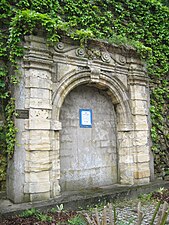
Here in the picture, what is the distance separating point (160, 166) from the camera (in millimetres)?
6102

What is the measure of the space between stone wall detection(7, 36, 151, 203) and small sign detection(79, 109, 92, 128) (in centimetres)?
11

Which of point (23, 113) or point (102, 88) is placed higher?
point (102, 88)

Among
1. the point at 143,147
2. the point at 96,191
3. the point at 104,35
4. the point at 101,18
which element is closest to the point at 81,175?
the point at 96,191

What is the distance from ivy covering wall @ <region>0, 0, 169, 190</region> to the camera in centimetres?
430

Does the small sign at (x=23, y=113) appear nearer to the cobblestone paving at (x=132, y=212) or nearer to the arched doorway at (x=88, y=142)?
the arched doorway at (x=88, y=142)

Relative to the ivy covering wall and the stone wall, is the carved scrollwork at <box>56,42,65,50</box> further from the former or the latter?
the ivy covering wall

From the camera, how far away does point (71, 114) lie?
16.8 feet

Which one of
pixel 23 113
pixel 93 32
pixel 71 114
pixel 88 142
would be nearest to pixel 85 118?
pixel 71 114

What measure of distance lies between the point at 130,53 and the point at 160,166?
9.85 feet

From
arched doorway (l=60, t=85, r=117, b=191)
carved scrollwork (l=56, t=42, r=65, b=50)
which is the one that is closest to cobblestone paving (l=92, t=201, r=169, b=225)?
arched doorway (l=60, t=85, r=117, b=191)

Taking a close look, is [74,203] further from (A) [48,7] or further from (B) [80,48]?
(A) [48,7]

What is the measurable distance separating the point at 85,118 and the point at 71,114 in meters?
0.36

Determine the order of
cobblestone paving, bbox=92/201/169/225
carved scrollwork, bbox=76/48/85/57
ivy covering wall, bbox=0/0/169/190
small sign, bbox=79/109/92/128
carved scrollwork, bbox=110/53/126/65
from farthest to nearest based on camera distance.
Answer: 1. carved scrollwork, bbox=110/53/126/65
2. small sign, bbox=79/109/92/128
3. carved scrollwork, bbox=76/48/85/57
4. ivy covering wall, bbox=0/0/169/190
5. cobblestone paving, bbox=92/201/169/225

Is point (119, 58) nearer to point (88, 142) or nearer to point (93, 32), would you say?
point (93, 32)
